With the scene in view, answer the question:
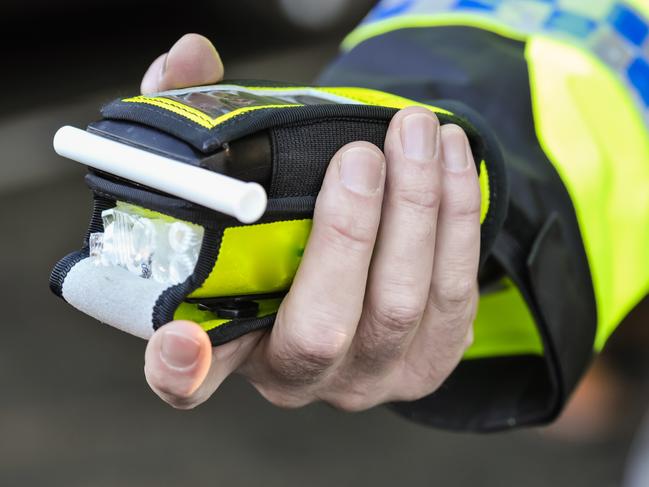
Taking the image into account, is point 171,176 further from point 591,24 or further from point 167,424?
point 167,424

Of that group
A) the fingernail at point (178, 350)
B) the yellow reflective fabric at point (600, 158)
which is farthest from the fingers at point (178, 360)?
the yellow reflective fabric at point (600, 158)

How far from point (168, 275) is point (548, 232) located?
398 mm

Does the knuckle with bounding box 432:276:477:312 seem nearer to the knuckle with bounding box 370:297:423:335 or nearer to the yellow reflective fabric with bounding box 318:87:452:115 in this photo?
the knuckle with bounding box 370:297:423:335

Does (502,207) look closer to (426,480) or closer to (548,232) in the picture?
(548,232)

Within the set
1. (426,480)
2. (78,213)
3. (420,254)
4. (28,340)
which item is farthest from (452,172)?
(78,213)

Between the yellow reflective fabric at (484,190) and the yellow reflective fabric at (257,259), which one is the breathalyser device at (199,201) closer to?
the yellow reflective fabric at (257,259)

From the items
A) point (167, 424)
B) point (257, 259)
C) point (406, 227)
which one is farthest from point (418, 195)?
point (167, 424)

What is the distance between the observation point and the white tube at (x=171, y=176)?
1.73ft

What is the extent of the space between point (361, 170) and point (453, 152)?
0.09m

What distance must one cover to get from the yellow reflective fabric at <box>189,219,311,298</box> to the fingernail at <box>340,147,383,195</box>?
0.04 meters

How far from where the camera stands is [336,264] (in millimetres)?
644

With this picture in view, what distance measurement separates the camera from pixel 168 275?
619 millimetres

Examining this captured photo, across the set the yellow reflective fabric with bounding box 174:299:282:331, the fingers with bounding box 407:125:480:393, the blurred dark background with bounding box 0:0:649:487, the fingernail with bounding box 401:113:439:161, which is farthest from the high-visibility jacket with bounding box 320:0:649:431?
the blurred dark background with bounding box 0:0:649:487

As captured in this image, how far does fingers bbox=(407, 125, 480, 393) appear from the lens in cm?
69
